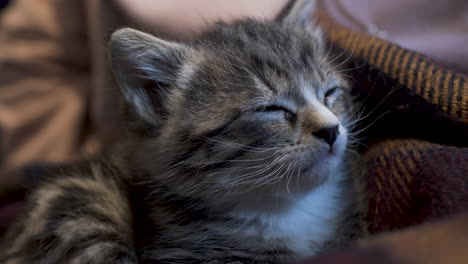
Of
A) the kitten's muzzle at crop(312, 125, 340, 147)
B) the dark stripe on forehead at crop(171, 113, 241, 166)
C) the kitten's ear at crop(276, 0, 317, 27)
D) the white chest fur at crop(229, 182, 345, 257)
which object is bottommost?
the white chest fur at crop(229, 182, 345, 257)

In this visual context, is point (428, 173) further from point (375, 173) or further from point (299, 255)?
point (299, 255)

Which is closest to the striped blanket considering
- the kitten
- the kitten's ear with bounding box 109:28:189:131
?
the kitten

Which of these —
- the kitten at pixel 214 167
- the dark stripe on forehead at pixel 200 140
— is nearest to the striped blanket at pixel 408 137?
the kitten at pixel 214 167

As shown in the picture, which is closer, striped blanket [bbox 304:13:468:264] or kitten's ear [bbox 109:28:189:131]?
striped blanket [bbox 304:13:468:264]

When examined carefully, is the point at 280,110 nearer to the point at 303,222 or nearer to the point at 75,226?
the point at 303,222

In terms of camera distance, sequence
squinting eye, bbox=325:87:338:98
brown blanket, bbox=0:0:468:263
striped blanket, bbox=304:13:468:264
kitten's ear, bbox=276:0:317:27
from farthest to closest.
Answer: kitten's ear, bbox=276:0:317:27 → squinting eye, bbox=325:87:338:98 → striped blanket, bbox=304:13:468:264 → brown blanket, bbox=0:0:468:263

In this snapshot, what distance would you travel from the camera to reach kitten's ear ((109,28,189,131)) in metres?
0.90

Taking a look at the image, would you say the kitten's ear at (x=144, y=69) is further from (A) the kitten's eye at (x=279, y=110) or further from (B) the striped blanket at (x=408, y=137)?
(B) the striped blanket at (x=408, y=137)

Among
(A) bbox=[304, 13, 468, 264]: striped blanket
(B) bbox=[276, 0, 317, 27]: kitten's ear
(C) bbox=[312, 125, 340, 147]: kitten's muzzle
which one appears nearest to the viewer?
(A) bbox=[304, 13, 468, 264]: striped blanket

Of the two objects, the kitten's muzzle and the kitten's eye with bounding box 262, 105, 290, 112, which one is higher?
the kitten's muzzle

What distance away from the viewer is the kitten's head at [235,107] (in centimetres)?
84

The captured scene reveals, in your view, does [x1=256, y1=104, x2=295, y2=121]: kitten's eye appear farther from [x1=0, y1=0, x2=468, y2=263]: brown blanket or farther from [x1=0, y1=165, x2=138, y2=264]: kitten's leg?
[x1=0, y1=165, x2=138, y2=264]: kitten's leg

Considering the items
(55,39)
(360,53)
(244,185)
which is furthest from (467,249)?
(55,39)

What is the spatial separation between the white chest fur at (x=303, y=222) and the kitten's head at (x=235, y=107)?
0.08m
